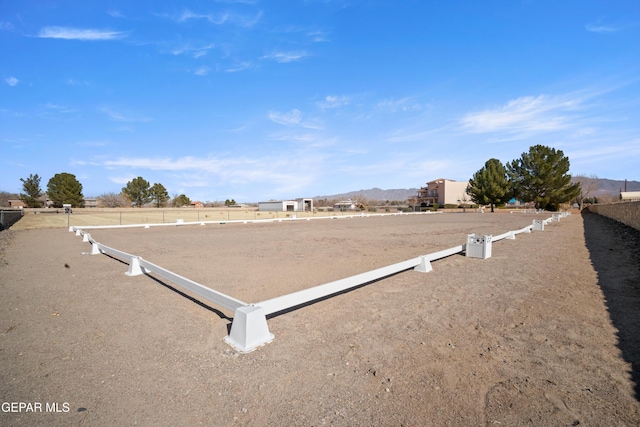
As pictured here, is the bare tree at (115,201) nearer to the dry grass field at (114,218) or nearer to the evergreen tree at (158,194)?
the evergreen tree at (158,194)

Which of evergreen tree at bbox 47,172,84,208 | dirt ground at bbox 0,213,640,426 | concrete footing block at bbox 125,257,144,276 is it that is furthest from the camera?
evergreen tree at bbox 47,172,84,208

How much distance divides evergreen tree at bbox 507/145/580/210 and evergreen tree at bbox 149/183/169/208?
8250 cm

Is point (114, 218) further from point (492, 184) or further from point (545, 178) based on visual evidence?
point (545, 178)

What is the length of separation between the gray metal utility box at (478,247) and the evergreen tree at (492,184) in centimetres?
5326

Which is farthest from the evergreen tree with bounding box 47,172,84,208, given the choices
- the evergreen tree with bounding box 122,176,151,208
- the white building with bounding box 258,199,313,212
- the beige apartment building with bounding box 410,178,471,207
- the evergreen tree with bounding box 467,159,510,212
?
the beige apartment building with bounding box 410,178,471,207

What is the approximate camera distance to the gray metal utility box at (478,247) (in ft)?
26.6

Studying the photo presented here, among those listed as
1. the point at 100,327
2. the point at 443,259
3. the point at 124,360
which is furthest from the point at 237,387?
the point at 443,259

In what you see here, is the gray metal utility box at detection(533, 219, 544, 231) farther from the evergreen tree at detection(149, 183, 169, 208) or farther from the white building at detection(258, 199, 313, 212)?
the evergreen tree at detection(149, 183, 169, 208)

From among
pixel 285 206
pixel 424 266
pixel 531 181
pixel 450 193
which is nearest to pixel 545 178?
pixel 531 181

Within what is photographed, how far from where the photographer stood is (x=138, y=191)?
77.1m

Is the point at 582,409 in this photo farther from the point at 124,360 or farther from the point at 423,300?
the point at 124,360

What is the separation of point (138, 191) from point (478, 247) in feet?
282

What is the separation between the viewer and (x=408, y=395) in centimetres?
236

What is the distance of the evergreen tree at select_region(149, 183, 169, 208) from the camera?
79.5m
